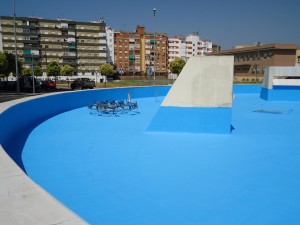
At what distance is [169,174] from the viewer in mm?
6961

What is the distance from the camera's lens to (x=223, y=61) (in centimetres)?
1189

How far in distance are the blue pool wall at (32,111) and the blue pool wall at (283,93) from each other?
14877 mm

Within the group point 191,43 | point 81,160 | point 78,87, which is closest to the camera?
point 81,160

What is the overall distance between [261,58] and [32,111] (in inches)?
2987

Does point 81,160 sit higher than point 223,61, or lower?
lower

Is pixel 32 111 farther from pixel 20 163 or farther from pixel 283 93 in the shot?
pixel 283 93

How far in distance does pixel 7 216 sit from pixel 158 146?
23.6ft

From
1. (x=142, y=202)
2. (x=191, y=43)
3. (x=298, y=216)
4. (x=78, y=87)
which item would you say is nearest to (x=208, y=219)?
(x=142, y=202)

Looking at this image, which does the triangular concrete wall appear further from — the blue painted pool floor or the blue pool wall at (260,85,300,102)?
the blue pool wall at (260,85,300,102)

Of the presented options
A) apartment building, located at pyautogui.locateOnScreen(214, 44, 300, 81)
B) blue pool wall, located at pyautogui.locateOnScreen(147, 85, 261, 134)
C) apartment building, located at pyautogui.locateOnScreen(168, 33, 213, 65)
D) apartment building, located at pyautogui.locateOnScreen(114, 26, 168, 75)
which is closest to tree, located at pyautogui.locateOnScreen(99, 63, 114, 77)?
apartment building, located at pyautogui.locateOnScreen(114, 26, 168, 75)

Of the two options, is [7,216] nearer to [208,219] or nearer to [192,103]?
[208,219]

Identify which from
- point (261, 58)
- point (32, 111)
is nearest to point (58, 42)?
point (261, 58)

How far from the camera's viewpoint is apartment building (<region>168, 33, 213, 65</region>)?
4783 inches

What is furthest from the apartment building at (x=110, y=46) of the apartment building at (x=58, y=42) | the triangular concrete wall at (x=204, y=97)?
the triangular concrete wall at (x=204, y=97)
